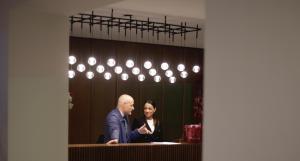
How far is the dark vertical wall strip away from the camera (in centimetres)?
816

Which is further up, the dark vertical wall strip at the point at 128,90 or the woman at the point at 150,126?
the dark vertical wall strip at the point at 128,90

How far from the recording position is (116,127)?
18.6 feet

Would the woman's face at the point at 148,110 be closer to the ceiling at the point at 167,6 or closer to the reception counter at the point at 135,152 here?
the reception counter at the point at 135,152

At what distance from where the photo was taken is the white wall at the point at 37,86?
9.12 feet

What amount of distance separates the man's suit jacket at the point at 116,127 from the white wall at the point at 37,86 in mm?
2537

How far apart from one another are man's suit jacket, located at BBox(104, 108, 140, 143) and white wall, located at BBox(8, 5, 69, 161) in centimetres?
254

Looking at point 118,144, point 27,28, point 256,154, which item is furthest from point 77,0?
point 118,144

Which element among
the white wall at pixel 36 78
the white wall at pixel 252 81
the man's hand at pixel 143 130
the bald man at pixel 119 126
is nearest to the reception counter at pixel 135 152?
the bald man at pixel 119 126

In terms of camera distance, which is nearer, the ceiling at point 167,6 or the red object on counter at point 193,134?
the red object on counter at point 193,134

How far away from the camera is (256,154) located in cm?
118

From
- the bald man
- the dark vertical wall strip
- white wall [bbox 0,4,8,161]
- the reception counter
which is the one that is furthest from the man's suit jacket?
white wall [bbox 0,4,8,161]

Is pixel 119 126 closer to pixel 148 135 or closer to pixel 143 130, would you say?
pixel 143 130

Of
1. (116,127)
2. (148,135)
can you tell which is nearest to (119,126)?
(116,127)

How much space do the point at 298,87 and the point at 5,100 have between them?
2.13 metres
